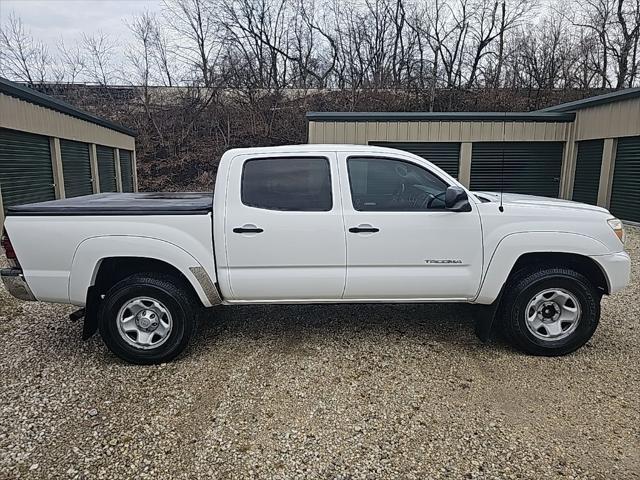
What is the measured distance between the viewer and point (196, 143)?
73.9 ft

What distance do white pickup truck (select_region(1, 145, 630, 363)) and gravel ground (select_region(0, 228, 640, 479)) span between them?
406mm

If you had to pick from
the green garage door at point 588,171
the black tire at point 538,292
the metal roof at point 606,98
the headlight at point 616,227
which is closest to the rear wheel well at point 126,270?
the black tire at point 538,292

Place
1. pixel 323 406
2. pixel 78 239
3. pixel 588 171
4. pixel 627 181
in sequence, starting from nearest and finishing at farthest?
pixel 323 406
pixel 78 239
pixel 627 181
pixel 588 171

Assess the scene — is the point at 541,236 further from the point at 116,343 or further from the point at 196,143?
the point at 196,143

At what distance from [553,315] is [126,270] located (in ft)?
12.4

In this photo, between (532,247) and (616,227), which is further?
(616,227)

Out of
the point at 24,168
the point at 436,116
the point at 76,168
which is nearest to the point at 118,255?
the point at 24,168

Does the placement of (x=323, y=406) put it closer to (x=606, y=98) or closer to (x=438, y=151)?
(x=438, y=151)

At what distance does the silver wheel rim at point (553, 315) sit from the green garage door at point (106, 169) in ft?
44.8

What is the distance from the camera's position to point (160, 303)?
366 cm

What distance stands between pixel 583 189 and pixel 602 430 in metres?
11.9

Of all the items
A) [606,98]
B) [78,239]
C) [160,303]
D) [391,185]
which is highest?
[606,98]

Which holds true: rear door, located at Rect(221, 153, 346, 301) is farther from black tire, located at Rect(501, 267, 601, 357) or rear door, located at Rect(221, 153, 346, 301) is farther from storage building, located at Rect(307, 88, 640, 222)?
storage building, located at Rect(307, 88, 640, 222)

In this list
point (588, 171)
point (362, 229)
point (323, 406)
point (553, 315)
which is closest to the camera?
point (323, 406)
